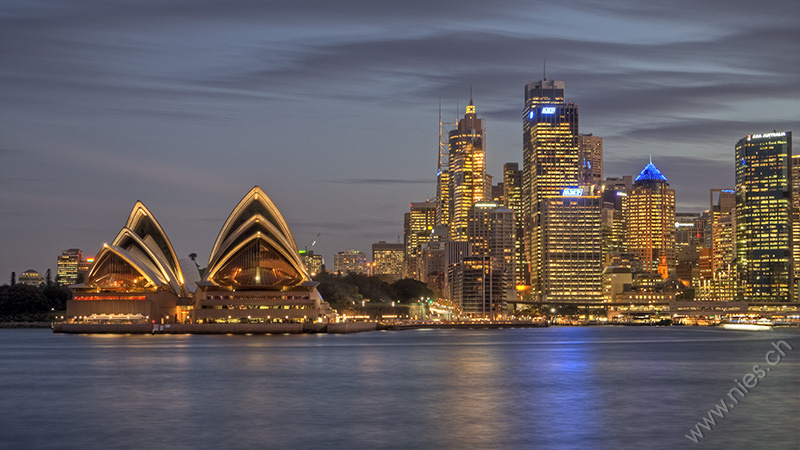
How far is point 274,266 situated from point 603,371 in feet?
224

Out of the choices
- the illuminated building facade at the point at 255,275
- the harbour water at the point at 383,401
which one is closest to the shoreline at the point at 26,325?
the illuminated building facade at the point at 255,275

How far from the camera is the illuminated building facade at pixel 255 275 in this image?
416 ft

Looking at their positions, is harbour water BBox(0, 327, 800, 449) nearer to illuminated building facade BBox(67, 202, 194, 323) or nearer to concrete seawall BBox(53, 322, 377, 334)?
illuminated building facade BBox(67, 202, 194, 323)

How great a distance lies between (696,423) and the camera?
41.8 meters

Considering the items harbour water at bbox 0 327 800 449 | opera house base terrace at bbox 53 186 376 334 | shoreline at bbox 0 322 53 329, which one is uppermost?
opera house base terrace at bbox 53 186 376 334

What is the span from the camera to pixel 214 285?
13100 centimetres

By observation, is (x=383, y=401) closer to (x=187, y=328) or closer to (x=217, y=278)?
(x=217, y=278)

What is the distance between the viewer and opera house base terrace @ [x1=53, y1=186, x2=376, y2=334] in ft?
418

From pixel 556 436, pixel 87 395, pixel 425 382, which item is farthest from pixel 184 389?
pixel 556 436

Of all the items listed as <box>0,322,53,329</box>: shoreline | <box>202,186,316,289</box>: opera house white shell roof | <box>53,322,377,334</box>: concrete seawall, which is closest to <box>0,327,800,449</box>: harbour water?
<box>202,186,316,289</box>: opera house white shell roof

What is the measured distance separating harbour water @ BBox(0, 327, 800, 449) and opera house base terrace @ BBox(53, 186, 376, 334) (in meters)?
43.3

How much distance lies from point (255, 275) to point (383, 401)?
82034 millimetres

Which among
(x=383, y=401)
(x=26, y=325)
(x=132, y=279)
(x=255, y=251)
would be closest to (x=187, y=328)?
(x=132, y=279)

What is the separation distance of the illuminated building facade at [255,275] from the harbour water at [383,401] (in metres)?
43.1
